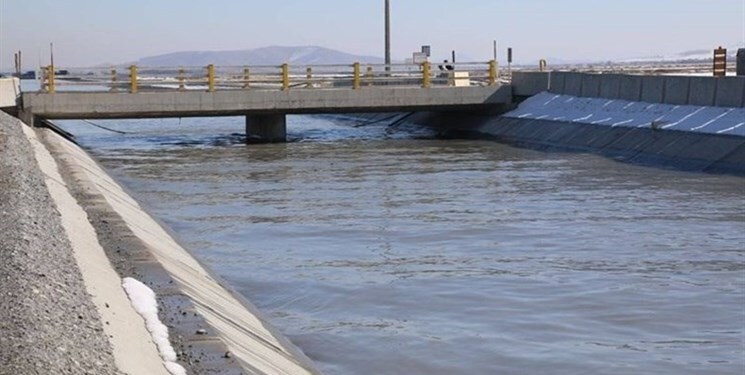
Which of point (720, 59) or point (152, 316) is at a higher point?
point (720, 59)

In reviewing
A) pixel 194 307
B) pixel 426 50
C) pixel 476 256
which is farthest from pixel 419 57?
pixel 194 307

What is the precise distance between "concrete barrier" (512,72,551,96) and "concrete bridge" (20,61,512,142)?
1.88 feet

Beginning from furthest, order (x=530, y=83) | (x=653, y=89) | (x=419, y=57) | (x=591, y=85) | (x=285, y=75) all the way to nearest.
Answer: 1. (x=419, y=57)
2. (x=530, y=83)
3. (x=591, y=85)
4. (x=285, y=75)
5. (x=653, y=89)

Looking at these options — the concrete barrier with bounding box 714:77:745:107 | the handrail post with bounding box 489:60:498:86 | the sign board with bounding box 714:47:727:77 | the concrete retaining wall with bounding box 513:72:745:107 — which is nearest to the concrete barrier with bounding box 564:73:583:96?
the concrete retaining wall with bounding box 513:72:745:107

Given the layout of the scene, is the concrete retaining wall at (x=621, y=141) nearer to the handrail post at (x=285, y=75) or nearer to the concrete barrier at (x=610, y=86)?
the concrete barrier at (x=610, y=86)

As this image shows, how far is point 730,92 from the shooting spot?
32.4 meters

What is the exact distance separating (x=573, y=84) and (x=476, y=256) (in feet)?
88.1

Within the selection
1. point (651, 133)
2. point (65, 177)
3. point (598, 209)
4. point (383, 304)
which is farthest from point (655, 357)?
point (651, 133)

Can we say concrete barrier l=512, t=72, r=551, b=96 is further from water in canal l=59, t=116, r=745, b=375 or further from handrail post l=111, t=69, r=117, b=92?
handrail post l=111, t=69, r=117, b=92

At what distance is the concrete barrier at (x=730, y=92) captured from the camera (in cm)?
3186

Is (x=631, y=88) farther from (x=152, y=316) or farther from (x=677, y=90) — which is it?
(x=152, y=316)

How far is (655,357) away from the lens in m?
11.1

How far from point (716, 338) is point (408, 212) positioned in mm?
11210

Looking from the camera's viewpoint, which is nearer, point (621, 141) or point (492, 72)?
point (621, 141)
